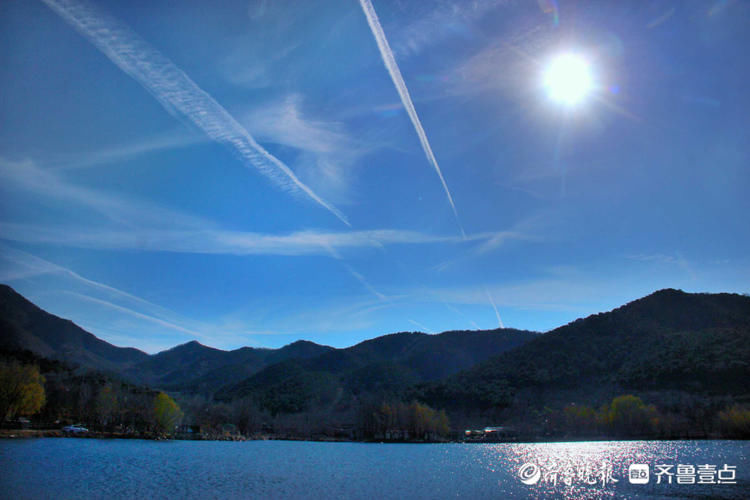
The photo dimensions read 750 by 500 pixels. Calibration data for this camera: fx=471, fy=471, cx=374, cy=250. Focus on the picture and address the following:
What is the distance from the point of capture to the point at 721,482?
35.1 meters

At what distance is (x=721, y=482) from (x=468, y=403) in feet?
382

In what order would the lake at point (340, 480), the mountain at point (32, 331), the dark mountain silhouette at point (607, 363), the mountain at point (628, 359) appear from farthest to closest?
1. the mountain at point (32, 331)
2. the mountain at point (628, 359)
3. the dark mountain silhouette at point (607, 363)
4. the lake at point (340, 480)

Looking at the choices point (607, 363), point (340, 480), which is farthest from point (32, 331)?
point (607, 363)

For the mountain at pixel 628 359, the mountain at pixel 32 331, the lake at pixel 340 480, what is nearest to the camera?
the lake at pixel 340 480

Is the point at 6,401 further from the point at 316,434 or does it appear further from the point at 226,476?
the point at 316,434

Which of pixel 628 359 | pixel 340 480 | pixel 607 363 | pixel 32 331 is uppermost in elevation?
pixel 628 359

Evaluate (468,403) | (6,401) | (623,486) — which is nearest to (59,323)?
(6,401)

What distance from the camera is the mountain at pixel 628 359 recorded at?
355ft

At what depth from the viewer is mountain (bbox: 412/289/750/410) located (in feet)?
355

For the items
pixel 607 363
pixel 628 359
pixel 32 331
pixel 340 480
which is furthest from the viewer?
pixel 32 331

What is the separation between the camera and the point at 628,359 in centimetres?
12212

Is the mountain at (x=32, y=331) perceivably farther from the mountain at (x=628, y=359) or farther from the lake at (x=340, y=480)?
the mountain at (x=628, y=359)

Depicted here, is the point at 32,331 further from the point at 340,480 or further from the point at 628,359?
the point at 628,359

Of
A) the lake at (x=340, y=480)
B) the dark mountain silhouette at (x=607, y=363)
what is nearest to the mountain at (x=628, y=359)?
the dark mountain silhouette at (x=607, y=363)
